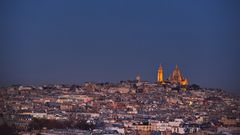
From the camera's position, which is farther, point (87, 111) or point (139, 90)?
point (139, 90)

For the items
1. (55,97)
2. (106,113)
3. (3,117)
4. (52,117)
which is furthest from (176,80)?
(3,117)

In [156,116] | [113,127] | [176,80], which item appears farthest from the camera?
[176,80]

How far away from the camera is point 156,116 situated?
84.8ft

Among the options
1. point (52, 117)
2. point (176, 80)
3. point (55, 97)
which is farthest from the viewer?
point (176, 80)

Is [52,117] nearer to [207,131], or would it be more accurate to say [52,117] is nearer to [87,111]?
[87,111]

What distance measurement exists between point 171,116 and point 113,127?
178 inches

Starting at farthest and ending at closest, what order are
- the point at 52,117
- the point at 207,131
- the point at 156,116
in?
1. the point at 156,116
2. the point at 52,117
3. the point at 207,131

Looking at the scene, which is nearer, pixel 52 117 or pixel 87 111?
pixel 52 117

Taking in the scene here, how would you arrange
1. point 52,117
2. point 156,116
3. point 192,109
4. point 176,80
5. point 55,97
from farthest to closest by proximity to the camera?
point 176,80
point 55,97
point 192,109
point 156,116
point 52,117

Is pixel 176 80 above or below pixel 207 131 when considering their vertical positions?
above

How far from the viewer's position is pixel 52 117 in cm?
2422

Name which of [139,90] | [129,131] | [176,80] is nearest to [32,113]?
[129,131]

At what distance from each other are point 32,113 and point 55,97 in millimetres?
7909

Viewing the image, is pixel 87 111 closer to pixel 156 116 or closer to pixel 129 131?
pixel 156 116
